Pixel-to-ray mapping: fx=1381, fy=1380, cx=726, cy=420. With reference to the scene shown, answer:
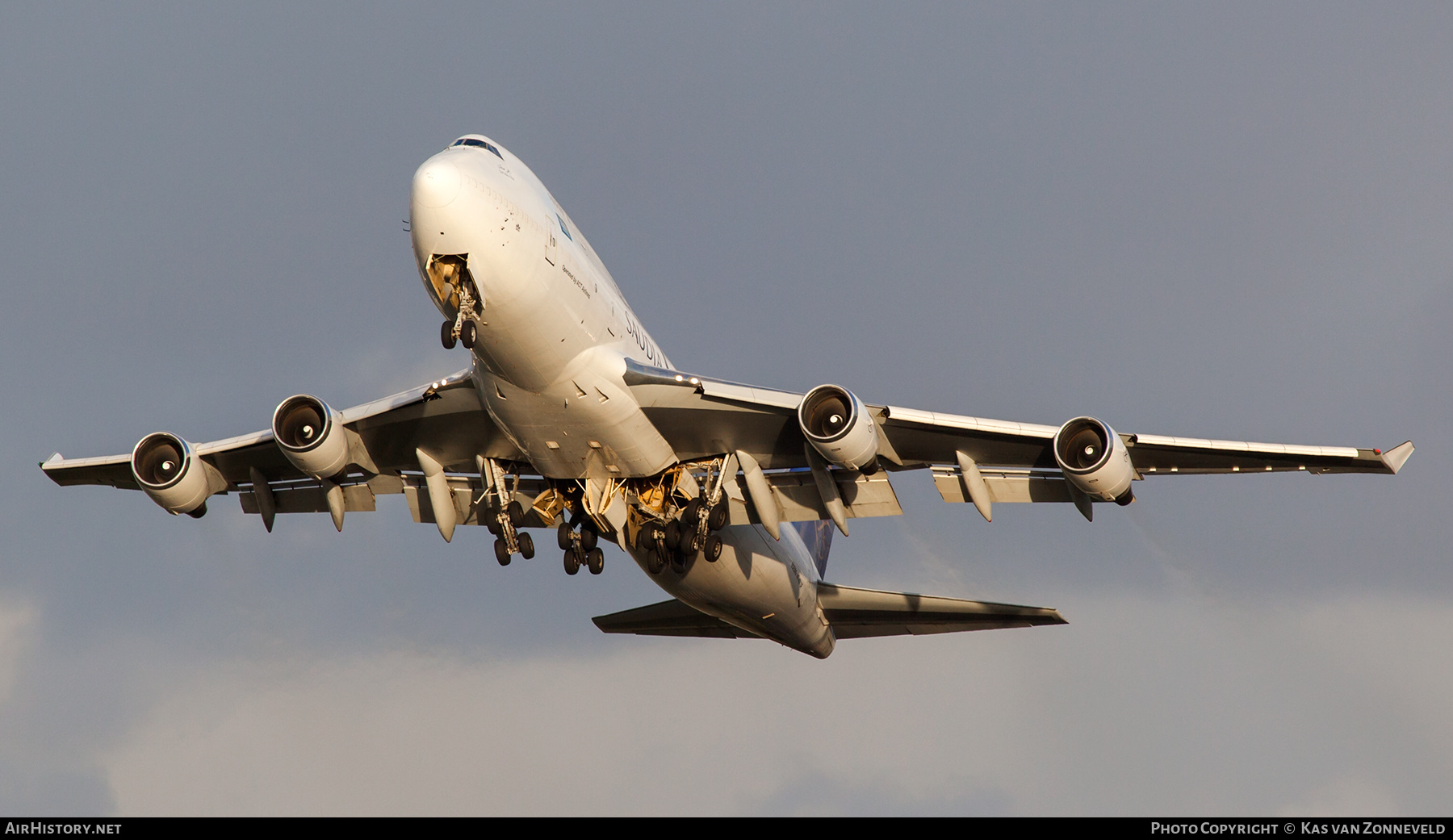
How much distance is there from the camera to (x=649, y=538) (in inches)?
1000

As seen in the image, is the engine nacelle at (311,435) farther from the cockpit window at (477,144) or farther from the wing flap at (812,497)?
the wing flap at (812,497)

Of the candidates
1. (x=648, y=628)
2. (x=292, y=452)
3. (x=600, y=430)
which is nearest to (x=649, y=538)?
(x=600, y=430)

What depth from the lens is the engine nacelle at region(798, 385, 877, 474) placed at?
72.2 feet

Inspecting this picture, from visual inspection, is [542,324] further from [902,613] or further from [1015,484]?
[902,613]

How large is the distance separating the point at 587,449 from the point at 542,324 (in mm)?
3451

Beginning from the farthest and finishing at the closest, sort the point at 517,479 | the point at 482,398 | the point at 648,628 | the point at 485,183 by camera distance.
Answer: the point at 648,628
the point at 517,479
the point at 482,398
the point at 485,183

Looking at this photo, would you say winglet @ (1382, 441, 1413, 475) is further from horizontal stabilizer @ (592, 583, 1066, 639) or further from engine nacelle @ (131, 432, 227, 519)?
engine nacelle @ (131, 432, 227, 519)

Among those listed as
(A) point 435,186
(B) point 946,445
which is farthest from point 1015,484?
(A) point 435,186

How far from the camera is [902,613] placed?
110 feet

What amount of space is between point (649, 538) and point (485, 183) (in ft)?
26.3

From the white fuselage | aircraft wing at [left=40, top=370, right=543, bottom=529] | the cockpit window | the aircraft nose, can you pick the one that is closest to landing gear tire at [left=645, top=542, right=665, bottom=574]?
the white fuselage

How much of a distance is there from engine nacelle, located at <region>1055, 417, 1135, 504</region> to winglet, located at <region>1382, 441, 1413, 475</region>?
3904mm

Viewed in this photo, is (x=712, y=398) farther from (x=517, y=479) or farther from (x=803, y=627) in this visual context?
→ (x=803, y=627)
